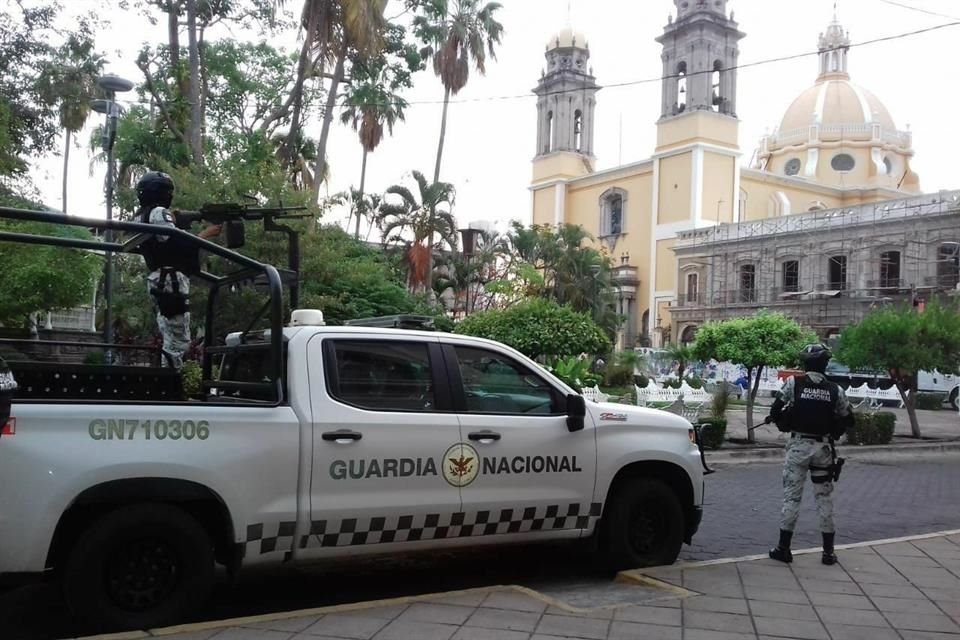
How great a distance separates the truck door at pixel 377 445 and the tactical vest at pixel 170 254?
119 centimetres

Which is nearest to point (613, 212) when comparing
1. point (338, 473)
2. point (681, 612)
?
point (681, 612)

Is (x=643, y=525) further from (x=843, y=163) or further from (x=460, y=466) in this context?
(x=843, y=163)

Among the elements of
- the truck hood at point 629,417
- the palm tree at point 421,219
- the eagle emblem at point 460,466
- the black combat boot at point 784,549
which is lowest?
the black combat boot at point 784,549

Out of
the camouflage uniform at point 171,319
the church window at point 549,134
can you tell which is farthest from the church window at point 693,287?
the camouflage uniform at point 171,319

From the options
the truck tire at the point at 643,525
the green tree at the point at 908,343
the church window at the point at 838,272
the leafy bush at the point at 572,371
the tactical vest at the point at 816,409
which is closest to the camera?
the truck tire at the point at 643,525

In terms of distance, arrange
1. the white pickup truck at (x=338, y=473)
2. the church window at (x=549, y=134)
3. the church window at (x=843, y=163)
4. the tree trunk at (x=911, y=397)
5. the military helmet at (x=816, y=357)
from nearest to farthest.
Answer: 1. the white pickup truck at (x=338, y=473)
2. the military helmet at (x=816, y=357)
3. the tree trunk at (x=911, y=397)
4. the church window at (x=843, y=163)
5. the church window at (x=549, y=134)

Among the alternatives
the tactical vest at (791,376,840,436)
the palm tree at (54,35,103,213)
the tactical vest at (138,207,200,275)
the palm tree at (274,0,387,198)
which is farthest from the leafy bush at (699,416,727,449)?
the palm tree at (54,35,103,213)

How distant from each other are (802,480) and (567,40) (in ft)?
225

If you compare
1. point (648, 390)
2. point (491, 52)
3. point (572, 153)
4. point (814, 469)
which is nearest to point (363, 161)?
point (491, 52)

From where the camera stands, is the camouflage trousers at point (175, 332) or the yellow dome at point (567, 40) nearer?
the camouflage trousers at point (175, 332)

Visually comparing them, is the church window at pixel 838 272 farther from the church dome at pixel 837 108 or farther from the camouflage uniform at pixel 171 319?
the camouflage uniform at pixel 171 319

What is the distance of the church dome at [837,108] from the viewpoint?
222 ft

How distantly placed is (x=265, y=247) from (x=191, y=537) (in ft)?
36.4

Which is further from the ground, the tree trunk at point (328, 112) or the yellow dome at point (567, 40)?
the yellow dome at point (567, 40)
